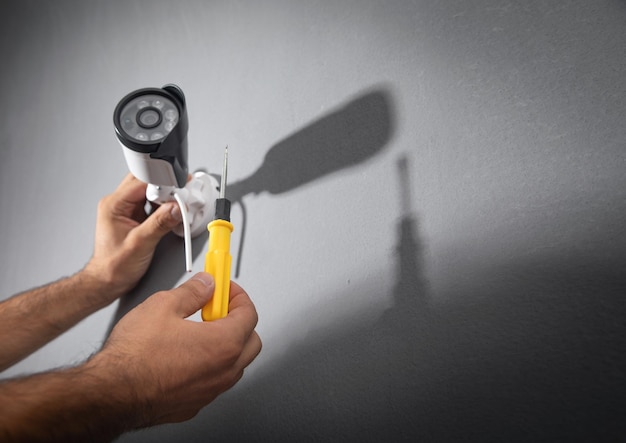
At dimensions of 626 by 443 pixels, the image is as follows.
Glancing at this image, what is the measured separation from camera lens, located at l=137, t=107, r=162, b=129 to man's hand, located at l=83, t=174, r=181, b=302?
5.1 inches

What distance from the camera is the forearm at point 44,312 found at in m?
0.63

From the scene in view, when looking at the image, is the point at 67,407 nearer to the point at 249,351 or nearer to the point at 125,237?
the point at 249,351

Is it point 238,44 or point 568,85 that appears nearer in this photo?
point 568,85

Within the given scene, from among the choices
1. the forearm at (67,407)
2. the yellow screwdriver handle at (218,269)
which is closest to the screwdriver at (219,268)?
the yellow screwdriver handle at (218,269)

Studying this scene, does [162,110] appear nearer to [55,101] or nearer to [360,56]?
[360,56]

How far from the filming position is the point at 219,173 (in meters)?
0.68

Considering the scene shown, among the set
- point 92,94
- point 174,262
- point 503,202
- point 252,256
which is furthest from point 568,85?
point 92,94

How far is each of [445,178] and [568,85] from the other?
14 cm

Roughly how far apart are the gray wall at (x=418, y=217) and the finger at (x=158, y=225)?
0.13 feet

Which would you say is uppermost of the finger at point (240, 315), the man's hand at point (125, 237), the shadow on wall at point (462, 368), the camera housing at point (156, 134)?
the camera housing at point (156, 134)

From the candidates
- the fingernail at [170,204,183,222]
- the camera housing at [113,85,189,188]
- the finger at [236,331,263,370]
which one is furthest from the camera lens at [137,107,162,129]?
the finger at [236,331,263,370]

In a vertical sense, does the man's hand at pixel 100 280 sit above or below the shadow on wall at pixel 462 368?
above

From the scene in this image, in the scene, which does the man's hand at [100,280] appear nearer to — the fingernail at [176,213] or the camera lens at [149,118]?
the fingernail at [176,213]

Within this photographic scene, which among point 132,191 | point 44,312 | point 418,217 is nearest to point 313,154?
point 418,217
